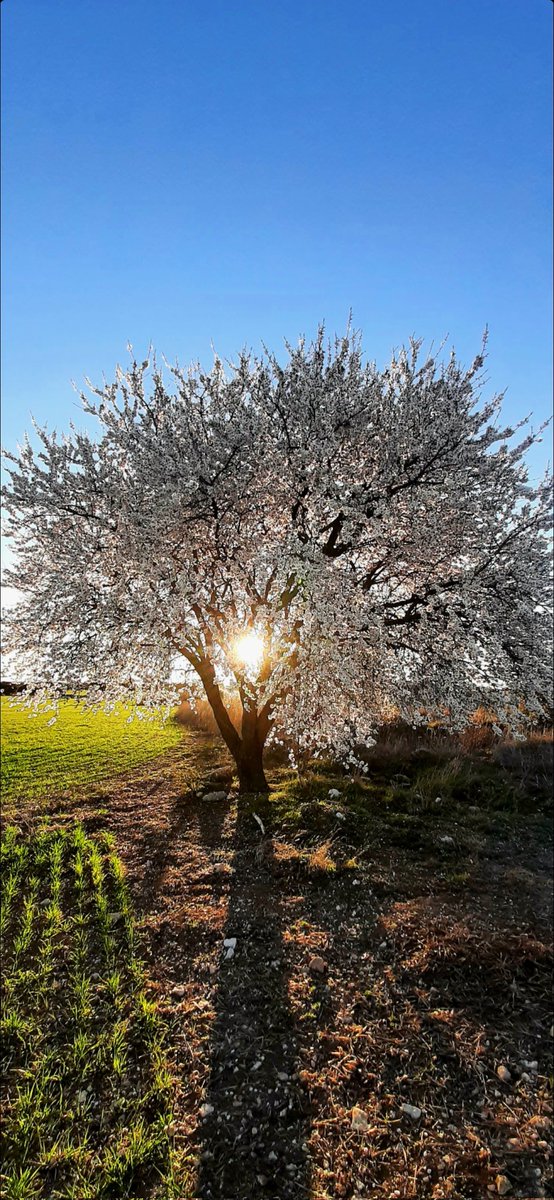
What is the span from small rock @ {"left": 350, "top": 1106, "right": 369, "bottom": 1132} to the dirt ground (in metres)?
0.02

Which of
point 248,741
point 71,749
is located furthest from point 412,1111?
point 71,749

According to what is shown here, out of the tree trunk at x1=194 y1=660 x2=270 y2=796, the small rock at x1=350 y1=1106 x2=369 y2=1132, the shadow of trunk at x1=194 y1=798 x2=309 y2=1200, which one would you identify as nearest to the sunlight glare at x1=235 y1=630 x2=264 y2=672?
the tree trunk at x1=194 y1=660 x2=270 y2=796

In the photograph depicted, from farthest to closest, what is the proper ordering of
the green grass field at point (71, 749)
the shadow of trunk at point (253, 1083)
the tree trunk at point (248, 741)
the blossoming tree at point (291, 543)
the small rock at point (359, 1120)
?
the green grass field at point (71, 749), the tree trunk at point (248, 741), the blossoming tree at point (291, 543), the small rock at point (359, 1120), the shadow of trunk at point (253, 1083)

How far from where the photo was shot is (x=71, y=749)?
742 inches

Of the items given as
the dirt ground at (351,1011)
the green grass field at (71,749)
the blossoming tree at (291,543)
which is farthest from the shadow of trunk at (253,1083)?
the green grass field at (71,749)

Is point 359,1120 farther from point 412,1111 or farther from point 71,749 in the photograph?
point 71,749

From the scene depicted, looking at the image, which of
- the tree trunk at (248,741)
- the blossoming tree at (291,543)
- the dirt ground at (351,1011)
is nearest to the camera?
the dirt ground at (351,1011)

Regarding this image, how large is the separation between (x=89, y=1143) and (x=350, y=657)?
7071 mm

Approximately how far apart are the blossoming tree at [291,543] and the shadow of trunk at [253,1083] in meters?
4.12

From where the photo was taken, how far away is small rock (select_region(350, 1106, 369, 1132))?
15.0 ft

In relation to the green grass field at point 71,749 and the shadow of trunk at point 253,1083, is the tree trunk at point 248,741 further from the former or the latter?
the shadow of trunk at point 253,1083

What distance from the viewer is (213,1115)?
4.68 metres

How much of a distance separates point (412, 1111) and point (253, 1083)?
150 cm

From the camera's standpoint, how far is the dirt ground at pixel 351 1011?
170 inches
